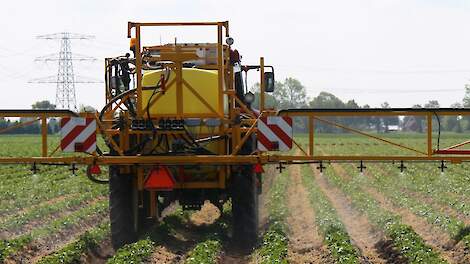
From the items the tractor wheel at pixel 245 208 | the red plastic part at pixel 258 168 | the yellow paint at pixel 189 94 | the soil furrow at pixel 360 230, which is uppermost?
the yellow paint at pixel 189 94

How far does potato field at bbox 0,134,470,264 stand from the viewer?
38.1 feet

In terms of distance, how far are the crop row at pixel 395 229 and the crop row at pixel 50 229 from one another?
5.26 meters

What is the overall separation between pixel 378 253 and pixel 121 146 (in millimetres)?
3878

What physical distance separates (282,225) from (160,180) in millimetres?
4089

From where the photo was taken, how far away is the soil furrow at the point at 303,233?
38.8 feet

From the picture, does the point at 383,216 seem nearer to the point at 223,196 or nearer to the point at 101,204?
the point at 223,196

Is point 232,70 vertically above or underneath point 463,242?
above

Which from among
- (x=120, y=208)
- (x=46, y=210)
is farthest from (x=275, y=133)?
(x=46, y=210)

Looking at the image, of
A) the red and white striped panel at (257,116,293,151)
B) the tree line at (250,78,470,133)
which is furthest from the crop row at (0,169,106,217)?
the tree line at (250,78,470,133)

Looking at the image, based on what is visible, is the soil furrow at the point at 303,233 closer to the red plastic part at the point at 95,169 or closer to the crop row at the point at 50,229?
the red plastic part at the point at 95,169

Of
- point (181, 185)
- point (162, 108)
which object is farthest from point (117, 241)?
point (162, 108)

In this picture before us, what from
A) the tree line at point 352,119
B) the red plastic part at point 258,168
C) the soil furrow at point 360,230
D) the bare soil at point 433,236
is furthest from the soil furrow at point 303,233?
the tree line at point 352,119

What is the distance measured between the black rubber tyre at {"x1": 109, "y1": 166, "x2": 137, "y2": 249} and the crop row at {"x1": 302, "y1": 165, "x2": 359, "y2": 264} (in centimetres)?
284

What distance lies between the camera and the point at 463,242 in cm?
1210
